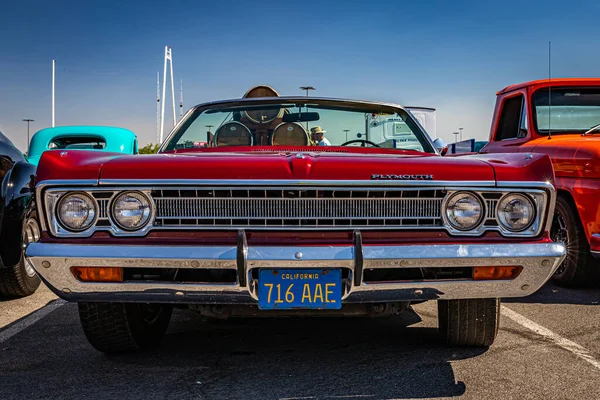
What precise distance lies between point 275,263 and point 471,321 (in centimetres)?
132


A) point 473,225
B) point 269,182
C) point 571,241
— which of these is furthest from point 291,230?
point 571,241

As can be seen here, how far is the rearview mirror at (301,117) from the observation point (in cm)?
460

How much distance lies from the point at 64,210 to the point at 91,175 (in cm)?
20

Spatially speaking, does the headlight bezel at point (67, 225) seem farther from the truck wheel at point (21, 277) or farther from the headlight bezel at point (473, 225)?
the truck wheel at point (21, 277)

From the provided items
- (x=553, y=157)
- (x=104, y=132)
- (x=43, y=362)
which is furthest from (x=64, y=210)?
(x=104, y=132)

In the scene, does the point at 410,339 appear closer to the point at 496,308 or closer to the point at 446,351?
the point at 446,351

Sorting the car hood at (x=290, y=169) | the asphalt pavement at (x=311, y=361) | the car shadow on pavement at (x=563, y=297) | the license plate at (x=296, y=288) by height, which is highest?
the car hood at (x=290, y=169)

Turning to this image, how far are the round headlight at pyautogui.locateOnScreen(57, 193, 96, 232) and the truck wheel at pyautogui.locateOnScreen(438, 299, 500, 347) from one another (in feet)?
6.23

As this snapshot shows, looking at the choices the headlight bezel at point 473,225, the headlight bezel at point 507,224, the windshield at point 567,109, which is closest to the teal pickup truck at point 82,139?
the windshield at point 567,109

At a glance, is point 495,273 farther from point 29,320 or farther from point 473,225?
point 29,320

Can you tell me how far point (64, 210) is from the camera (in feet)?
10.0

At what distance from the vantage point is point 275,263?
286cm

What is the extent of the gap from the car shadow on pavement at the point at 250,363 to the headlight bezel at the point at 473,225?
73cm

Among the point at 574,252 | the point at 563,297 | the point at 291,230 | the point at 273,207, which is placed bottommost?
the point at 563,297
